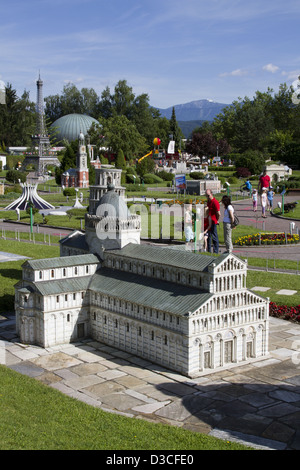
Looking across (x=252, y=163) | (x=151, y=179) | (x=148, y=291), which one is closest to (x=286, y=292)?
(x=148, y=291)

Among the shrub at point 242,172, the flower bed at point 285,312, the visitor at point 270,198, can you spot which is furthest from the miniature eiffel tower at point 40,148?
the flower bed at point 285,312

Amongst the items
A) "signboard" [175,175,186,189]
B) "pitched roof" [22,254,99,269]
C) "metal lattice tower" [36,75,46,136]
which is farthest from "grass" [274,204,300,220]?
"metal lattice tower" [36,75,46,136]

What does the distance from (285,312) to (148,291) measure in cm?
1098

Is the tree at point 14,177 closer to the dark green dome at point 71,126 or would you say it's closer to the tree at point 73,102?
the dark green dome at point 71,126

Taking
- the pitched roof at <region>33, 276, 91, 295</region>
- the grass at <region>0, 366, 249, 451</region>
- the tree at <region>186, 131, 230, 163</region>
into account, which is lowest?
the grass at <region>0, 366, 249, 451</region>

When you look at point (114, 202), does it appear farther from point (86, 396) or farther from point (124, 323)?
point (86, 396)

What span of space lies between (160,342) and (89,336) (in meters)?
7.00

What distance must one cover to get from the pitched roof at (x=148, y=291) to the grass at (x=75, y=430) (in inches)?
302

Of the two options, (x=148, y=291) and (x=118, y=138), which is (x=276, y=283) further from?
(x=118, y=138)

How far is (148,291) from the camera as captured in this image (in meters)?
33.6

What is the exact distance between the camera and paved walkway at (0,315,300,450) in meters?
24.7

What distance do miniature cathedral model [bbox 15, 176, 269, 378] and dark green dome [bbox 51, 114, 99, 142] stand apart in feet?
442

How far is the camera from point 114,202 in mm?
38906

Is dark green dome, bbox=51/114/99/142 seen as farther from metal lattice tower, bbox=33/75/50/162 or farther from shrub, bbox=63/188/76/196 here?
shrub, bbox=63/188/76/196
